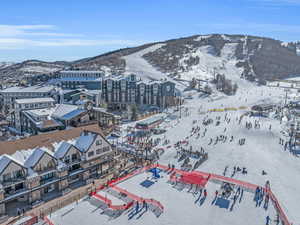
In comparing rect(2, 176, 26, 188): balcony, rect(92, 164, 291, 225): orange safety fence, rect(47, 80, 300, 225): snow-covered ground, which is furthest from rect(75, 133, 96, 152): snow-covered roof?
rect(2, 176, 26, 188): balcony

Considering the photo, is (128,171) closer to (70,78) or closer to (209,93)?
(70,78)

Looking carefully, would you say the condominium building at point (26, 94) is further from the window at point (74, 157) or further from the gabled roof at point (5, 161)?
the gabled roof at point (5, 161)

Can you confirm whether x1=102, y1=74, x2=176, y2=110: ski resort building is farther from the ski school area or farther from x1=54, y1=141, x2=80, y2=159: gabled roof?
the ski school area

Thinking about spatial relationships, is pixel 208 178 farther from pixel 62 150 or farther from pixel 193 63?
pixel 193 63

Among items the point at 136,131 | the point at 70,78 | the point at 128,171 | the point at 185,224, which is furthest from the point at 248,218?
the point at 70,78

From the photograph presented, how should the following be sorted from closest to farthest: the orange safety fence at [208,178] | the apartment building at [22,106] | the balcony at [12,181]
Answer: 1. the balcony at [12,181]
2. the orange safety fence at [208,178]
3. the apartment building at [22,106]

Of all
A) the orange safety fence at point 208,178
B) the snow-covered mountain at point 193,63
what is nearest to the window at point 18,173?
the orange safety fence at point 208,178
